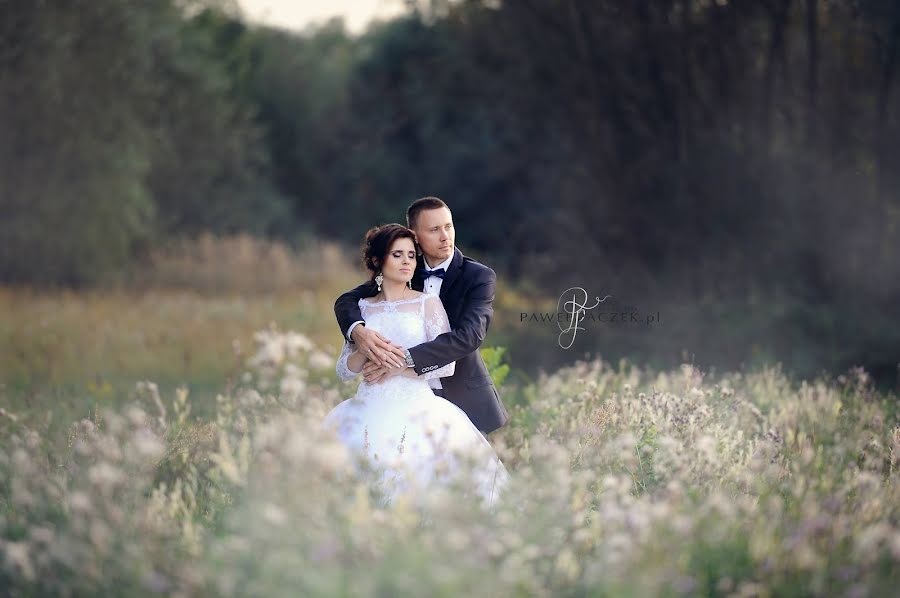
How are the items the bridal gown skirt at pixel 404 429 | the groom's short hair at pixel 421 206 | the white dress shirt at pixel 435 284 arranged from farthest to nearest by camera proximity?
1. the white dress shirt at pixel 435 284
2. the groom's short hair at pixel 421 206
3. the bridal gown skirt at pixel 404 429

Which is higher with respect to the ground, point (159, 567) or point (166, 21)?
point (166, 21)

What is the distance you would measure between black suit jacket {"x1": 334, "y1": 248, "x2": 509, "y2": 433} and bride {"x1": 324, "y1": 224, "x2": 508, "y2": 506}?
0.29 feet

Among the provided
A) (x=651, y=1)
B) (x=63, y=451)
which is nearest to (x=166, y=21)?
(x=651, y=1)

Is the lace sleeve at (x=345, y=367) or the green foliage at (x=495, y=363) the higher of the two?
the lace sleeve at (x=345, y=367)

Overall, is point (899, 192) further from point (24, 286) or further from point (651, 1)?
point (24, 286)

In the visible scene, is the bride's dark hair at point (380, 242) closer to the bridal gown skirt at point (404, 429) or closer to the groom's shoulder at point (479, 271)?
the groom's shoulder at point (479, 271)

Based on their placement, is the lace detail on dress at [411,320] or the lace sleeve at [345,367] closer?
the lace detail on dress at [411,320]

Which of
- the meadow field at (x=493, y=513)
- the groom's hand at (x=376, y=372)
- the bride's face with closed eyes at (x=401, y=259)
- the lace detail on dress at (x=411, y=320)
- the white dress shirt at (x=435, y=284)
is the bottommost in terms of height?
the meadow field at (x=493, y=513)

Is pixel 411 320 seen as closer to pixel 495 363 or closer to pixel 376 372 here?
pixel 376 372

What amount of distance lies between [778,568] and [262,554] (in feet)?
5.70

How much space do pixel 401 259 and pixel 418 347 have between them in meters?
0.50

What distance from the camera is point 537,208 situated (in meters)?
20.8

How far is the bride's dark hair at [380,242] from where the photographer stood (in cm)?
511

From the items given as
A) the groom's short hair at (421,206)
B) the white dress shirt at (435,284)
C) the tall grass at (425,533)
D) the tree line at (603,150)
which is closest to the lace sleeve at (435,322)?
the white dress shirt at (435,284)
